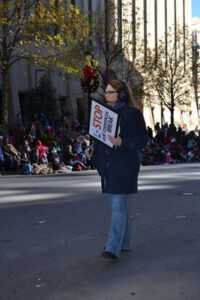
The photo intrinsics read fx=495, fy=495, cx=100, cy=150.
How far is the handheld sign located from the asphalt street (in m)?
1.23

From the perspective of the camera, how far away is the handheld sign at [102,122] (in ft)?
15.6

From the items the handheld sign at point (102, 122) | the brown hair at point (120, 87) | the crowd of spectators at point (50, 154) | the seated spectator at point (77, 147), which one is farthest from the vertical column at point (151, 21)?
the handheld sign at point (102, 122)

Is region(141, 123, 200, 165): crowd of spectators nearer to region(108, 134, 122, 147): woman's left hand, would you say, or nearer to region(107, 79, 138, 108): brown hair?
region(107, 79, 138, 108): brown hair

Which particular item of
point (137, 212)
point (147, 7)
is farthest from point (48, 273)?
point (147, 7)

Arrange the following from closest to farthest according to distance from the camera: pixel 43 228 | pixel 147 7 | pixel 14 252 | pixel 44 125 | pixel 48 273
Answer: pixel 48 273
pixel 14 252
pixel 43 228
pixel 44 125
pixel 147 7

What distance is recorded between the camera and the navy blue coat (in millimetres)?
4836

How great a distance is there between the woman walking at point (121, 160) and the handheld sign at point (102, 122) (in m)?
0.09

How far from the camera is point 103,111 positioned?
4840mm

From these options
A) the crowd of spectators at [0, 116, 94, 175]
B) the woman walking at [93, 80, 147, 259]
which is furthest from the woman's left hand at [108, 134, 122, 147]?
the crowd of spectators at [0, 116, 94, 175]

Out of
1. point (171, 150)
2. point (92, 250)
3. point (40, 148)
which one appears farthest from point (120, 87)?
point (171, 150)

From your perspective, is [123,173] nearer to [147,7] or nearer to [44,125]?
[44,125]

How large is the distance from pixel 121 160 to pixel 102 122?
0.42m

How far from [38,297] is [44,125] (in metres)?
24.3

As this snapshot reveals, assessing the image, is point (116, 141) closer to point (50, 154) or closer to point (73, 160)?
point (50, 154)
